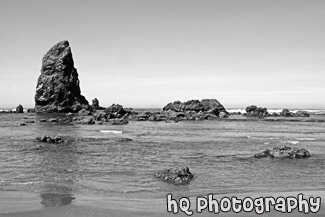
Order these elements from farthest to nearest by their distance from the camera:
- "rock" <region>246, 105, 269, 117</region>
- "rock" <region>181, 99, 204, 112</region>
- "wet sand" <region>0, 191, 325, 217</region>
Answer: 1. "rock" <region>246, 105, 269, 117</region>
2. "rock" <region>181, 99, 204, 112</region>
3. "wet sand" <region>0, 191, 325, 217</region>

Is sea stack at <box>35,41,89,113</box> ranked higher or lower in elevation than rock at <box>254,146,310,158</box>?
higher

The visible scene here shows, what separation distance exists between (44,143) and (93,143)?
5458 mm

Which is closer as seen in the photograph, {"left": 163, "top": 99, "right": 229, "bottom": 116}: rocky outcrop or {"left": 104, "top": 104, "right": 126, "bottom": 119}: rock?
{"left": 104, "top": 104, "right": 126, "bottom": 119}: rock

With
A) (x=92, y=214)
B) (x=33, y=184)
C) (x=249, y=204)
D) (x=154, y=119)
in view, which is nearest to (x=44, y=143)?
(x=33, y=184)

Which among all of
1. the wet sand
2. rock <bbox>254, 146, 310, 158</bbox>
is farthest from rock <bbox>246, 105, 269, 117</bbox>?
the wet sand

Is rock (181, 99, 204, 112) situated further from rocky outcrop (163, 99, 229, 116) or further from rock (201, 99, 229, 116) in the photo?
rock (201, 99, 229, 116)

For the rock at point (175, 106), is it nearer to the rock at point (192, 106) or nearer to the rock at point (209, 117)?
the rock at point (192, 106)

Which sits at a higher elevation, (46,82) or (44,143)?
(46,82)

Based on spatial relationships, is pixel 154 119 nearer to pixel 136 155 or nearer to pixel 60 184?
pixel 136 155

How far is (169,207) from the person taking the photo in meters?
12.6

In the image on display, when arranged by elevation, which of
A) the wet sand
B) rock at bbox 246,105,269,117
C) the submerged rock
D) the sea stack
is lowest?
the wet sand

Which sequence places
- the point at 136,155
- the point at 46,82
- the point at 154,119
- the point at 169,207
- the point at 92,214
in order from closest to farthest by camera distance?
the point at 92,214, the point at 169,207, the point at 136,155, the point at 154,119, the point at 46,82

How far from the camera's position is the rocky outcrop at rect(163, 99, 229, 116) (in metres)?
116

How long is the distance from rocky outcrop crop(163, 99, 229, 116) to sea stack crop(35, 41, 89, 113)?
43205 mm
